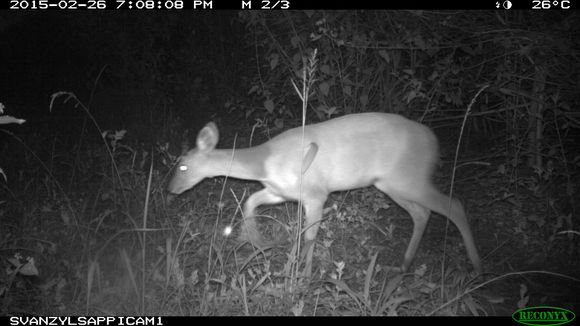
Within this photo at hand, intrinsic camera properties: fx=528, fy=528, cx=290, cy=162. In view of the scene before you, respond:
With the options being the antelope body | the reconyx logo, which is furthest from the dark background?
the antelope body

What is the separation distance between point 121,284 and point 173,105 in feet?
18.0

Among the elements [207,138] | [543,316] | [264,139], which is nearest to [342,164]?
[207,138]

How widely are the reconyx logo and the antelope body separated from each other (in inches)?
30.9

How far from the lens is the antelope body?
14.2 feet

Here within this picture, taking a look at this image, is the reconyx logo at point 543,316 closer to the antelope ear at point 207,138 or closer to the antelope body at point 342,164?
the antelope body at point 342,164

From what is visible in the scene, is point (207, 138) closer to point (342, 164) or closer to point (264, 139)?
point (342, 164)

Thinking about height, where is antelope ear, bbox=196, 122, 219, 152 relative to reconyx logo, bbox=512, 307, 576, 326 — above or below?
above

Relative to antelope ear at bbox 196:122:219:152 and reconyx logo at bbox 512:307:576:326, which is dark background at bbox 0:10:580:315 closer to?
reconyx logo at bbox 512:307:576:326

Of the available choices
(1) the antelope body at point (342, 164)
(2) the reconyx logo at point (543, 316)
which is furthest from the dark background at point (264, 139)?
(1) the antelope body at point (342, 164)

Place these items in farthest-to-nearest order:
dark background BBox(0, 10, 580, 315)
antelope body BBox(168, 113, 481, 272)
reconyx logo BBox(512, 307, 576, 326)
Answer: antelope body BBox(168, 113, 481, 272), dark background BBox(0, 10, 580, 315), reconyx logo BBox(512, 307, 576, 326)

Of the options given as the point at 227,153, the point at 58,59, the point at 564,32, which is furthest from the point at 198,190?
the point at 58,59

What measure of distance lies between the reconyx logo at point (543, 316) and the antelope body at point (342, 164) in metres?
0.79

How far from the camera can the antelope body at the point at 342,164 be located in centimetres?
434

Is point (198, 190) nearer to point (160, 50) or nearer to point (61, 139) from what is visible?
point (61, 139)
